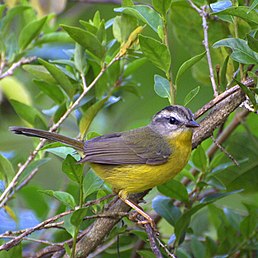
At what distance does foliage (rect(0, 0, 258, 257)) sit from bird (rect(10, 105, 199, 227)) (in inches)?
2.9

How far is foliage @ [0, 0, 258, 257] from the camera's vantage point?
272cm

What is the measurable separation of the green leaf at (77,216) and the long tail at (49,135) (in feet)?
1.85

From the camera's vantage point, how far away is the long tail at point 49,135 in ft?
9.75

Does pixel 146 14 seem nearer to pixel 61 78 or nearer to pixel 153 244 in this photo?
pixel 61 78

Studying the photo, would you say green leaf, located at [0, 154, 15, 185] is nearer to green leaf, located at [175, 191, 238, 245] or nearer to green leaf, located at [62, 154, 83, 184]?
green leaf, located at [62, 154, 83, 184]

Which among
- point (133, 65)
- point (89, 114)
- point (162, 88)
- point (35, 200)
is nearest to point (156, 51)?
point (162, 88)

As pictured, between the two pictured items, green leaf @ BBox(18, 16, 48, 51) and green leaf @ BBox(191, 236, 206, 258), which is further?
green leaf @ BBox(18, 16, 48, 51)

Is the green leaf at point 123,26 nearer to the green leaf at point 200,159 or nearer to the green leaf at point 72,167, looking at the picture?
the green leaf at point 200,159

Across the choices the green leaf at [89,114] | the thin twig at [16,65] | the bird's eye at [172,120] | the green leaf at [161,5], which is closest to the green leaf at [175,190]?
the bird's eye at [172,120]

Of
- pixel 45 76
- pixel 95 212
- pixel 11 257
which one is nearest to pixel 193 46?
pixel 45 76

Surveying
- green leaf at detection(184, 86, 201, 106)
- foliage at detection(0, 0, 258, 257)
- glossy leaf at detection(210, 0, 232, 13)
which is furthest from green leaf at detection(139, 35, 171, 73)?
glossy leaf at detection(210, 0, 232, 13)

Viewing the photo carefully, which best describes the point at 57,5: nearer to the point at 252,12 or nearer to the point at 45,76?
the point at 45,76

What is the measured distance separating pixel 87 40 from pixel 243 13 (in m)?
0.75

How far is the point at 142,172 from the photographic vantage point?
323 cm
